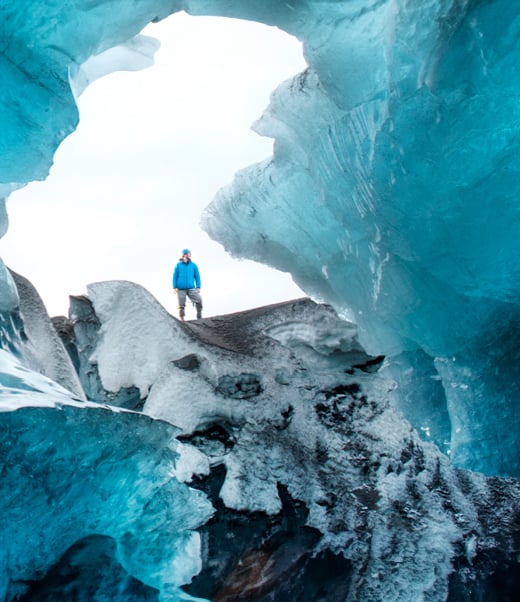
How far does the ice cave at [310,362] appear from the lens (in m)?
2.40

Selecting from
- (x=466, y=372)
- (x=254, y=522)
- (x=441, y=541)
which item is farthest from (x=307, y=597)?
(x=466, y=372)

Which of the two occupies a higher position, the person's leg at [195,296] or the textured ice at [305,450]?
the person's leg at [195,296]

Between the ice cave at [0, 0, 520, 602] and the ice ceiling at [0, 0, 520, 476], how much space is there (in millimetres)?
14

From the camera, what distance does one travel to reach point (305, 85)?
444 centimetres

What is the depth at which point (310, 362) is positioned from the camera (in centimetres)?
444

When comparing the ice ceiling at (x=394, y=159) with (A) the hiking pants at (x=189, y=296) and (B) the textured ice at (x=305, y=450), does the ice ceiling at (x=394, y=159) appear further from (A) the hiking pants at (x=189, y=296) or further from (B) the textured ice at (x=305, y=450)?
(A) the hiking pants at (x=189, y=296)

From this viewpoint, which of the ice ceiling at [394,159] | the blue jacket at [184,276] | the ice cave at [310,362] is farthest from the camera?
the blue jacket at [184,276]

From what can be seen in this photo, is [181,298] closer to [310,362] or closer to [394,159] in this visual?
[310,362]

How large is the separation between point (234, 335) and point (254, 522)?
151 centimetres

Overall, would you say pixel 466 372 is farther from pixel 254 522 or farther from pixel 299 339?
pixel 254 522

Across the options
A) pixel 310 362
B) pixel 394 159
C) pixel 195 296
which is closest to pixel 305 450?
pixel 310 362

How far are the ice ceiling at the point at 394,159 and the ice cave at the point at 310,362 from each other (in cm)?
1

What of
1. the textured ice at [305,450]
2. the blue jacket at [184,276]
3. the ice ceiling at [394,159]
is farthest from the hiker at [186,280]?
the textured ice at [305,450]

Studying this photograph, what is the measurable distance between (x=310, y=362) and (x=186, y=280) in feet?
9.77
